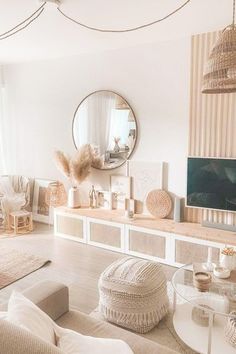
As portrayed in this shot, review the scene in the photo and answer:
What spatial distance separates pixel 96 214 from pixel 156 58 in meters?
2.07

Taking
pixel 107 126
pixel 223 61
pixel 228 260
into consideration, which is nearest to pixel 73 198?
pixel 107 126

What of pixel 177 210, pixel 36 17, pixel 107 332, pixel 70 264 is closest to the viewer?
pixel 107 332

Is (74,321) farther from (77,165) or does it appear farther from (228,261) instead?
(77,165)

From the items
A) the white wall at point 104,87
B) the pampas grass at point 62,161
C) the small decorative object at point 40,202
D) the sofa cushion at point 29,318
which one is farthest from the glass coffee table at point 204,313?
the small decorative object at point 40,202

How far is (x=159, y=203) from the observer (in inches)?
155

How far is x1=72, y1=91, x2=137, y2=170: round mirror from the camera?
4.08 m

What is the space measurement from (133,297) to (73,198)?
2276 mm

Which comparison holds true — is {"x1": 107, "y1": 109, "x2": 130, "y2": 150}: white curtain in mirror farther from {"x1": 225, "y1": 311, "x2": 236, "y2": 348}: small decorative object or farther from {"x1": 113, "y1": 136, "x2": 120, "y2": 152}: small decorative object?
{"x1": 225, "y1": 311, "x2": 236, "y2": 348}: small decorative object

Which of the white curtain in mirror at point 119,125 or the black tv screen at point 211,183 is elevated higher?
the white curtain in mirror at point 119,125

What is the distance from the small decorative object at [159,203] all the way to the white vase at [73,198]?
3.47ft

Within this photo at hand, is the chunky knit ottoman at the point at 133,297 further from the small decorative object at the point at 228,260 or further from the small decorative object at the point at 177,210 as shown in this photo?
the small decorative object at the point at 177,210

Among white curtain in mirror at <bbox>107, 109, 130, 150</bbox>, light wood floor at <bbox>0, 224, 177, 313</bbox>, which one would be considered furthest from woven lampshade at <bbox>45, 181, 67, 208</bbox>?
white curtain in mirror at <bbox>107, 109, 130, 150</bbox>

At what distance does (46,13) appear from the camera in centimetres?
284

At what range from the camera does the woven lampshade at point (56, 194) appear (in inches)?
185
